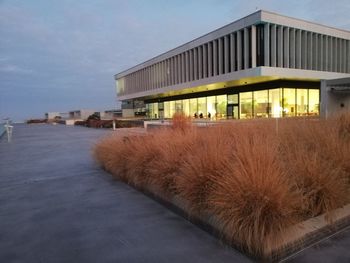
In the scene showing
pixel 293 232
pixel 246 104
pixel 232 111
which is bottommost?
pixel 293 232

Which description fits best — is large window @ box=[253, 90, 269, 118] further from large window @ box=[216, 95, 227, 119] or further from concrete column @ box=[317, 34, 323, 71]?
concrete column @ box=[317, 34, 323, 71]

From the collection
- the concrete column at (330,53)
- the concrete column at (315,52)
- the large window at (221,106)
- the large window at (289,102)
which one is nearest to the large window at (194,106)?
the large window at (221,106)

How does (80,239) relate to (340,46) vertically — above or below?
below

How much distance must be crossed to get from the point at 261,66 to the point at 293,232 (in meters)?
23.3

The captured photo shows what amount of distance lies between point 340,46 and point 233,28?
12840 millimetres

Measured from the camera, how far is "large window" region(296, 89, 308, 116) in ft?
96.0

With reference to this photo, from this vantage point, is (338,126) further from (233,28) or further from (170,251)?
(233,28)

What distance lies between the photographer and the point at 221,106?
3438cm

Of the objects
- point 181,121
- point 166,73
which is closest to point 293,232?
point 181,121

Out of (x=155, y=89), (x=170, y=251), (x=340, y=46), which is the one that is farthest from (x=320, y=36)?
(x=170, y=251)

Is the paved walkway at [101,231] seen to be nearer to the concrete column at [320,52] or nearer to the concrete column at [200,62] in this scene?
the concrete column at [200,62]

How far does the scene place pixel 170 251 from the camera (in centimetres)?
290

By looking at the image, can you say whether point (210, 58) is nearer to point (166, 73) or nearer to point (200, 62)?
point (200, 62)

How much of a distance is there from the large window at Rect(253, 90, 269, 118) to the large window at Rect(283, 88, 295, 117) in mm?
1680
